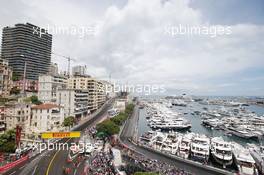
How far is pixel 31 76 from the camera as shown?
14675 centimetres

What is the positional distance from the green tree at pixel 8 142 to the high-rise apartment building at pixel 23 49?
10262cm

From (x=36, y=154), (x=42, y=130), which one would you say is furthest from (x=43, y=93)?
(x=36, y=154)

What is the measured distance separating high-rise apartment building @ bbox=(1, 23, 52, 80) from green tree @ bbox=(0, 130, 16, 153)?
10262cm

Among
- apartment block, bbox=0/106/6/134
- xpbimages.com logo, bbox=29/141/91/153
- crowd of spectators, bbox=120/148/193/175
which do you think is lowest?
crowd of spectators, bbox=120/148/193/175

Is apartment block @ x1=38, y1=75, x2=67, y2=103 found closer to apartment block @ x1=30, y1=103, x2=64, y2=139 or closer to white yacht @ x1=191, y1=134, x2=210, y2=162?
apartment block @ x1=30, y1=103, x2=64, y2=139

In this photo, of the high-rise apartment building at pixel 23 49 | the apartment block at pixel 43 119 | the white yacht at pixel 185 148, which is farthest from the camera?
the high-rise apartment building at pixel 23 49

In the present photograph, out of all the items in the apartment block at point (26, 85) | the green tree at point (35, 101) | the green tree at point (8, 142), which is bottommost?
the green tree at point (8, 142)

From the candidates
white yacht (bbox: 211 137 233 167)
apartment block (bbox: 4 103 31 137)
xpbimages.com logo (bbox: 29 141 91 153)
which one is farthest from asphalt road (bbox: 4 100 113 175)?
white yacht (bbox: 211 137 233 167)

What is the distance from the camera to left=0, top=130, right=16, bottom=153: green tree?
4340cm

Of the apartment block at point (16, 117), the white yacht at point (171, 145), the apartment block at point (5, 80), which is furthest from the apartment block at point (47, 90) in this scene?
the white yacht at point (171, 145)

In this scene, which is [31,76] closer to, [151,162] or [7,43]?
[7,43]

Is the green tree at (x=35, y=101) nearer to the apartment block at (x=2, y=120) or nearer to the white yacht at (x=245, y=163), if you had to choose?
the apartment block at (x=2, y=120)

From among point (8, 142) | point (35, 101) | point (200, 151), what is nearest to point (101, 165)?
point (8, 142)

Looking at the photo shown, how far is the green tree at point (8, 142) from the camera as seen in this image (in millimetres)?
43400
